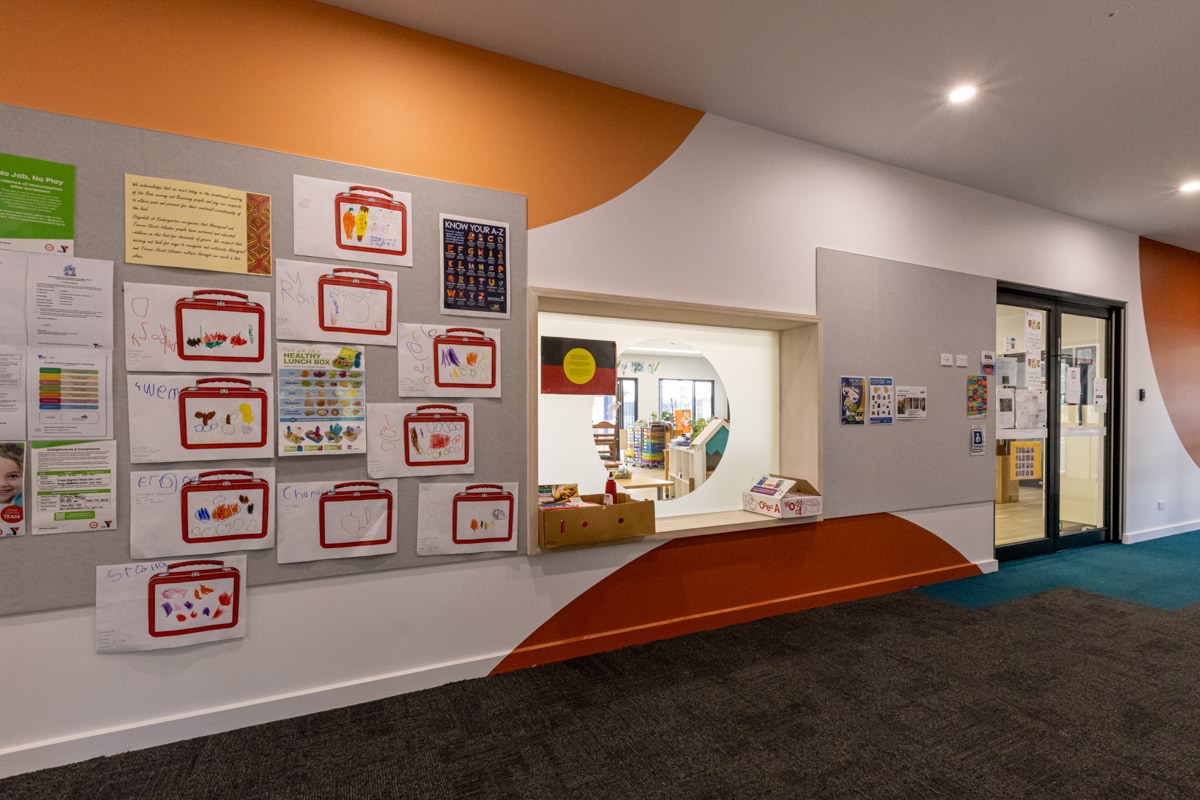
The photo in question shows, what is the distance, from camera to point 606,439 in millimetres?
3162

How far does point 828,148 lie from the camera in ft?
12.0

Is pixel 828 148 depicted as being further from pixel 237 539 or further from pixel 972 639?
pixel 237 539

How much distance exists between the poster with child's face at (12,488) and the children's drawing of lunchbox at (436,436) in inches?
49.2

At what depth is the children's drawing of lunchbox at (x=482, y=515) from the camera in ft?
8.44

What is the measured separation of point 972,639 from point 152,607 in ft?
12.4

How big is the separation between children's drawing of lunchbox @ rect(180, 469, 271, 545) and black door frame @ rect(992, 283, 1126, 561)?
488 centimetres

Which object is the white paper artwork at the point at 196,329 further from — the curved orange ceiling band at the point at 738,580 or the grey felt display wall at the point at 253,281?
the curved orange ceiling band at the point at 738,580

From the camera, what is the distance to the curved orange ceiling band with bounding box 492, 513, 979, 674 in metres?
2.87

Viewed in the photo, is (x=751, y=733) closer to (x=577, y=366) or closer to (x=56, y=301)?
(x=577, y=366)

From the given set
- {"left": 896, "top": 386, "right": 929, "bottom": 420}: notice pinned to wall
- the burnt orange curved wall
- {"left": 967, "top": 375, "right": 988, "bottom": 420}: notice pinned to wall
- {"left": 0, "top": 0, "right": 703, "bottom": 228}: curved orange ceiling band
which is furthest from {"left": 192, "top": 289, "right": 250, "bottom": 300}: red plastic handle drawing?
the burnt orange curved wall

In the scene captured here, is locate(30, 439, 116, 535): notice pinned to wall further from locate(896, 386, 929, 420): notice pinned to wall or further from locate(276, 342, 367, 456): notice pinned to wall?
locate(896, 386, 929, 420): notice pinned to wall

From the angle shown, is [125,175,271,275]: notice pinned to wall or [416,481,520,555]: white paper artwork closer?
[125,175,271,275]: notice pinned to wall

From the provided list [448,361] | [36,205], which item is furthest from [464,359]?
[36,205]

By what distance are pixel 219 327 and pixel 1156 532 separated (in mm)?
7718
